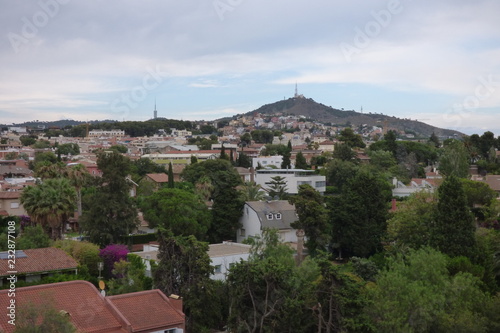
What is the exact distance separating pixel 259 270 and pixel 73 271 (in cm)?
1062

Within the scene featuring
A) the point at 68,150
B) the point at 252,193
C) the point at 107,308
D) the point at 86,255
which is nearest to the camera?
the point at 107,308

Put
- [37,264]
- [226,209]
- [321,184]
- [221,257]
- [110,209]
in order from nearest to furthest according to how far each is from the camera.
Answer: [37,264]
[221,257]
[110,209]
[226,209]
[321,184]

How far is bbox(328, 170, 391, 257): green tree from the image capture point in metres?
40.9

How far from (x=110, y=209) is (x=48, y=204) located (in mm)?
3727

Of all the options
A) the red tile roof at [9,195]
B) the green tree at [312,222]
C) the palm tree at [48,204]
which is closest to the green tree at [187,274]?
the palm tree at [48,204]

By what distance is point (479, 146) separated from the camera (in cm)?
10081

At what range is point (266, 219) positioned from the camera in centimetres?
4322

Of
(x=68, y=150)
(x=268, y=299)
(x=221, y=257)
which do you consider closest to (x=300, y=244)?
(x=221, y=257)

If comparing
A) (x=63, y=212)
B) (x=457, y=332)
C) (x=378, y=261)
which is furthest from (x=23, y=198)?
(x=457, y=332)

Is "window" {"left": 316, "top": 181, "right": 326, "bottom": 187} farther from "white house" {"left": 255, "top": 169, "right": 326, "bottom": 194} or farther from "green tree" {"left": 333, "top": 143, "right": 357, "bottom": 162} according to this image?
"green tree" {"left": 333, "top": 143, "right": 357, "bottom": 162}

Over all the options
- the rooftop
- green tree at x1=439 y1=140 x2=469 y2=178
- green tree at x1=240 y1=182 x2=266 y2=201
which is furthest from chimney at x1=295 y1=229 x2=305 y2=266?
green tree at x1=439 y1=140 x2=469 y2=178

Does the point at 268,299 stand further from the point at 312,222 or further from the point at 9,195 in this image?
the point at 9,195

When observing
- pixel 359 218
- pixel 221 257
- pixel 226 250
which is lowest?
pixel 226 250

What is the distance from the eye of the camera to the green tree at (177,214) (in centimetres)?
3984
